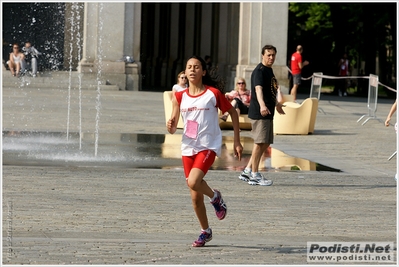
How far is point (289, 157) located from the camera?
15.4 m

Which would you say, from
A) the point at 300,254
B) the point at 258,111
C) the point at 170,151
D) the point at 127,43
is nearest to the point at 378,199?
the point at 258,111

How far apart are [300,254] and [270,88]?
4865mm

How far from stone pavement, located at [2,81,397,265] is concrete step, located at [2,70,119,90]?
1868 cm

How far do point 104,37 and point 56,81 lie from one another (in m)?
2.42

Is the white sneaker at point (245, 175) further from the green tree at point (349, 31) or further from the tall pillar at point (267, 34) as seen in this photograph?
the green tree at point (349, 31)

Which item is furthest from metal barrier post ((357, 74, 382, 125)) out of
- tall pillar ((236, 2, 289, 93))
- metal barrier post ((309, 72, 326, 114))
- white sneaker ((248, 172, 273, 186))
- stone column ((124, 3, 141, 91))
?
stone column ((124, 3, 141, 91))

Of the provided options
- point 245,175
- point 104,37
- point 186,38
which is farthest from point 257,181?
point 186,38

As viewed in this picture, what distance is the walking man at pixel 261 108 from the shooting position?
12102 mm

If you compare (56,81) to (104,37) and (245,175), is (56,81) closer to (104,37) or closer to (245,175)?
(104,37)

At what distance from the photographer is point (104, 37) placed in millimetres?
35625

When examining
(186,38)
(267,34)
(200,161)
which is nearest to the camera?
(200,161)

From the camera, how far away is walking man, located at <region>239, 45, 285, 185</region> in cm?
1210

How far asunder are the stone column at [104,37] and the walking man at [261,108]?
913 inches

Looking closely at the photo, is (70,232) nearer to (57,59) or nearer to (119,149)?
(119,149)
